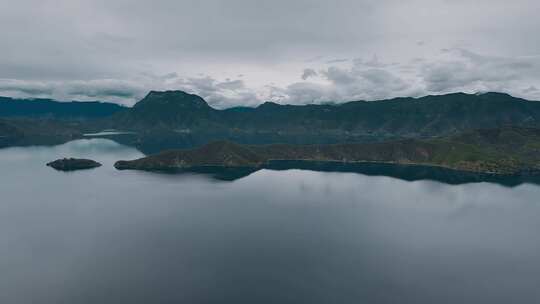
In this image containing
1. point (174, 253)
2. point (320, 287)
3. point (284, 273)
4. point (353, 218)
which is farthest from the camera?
point (353, 218)

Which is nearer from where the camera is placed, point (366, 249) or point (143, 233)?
point (366, 249)

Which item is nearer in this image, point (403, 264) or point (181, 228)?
point (403, 264)

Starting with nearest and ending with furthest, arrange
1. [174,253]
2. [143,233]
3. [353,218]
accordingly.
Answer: [174,253] → [143,233] → [353,218]

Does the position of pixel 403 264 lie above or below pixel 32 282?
above

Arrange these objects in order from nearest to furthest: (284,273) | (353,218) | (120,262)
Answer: (284,273), (120,262), (353,218)

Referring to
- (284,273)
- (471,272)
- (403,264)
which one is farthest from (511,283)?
(284,273)

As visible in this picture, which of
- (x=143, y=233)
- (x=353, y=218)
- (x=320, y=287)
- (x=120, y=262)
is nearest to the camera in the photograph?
(x=320, y=287)

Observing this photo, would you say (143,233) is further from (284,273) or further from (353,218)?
(353,218)

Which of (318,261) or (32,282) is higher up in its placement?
(318,261)

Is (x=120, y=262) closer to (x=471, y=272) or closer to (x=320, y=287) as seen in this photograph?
(x=320, y=287)

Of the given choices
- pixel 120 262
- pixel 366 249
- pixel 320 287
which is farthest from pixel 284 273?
pixel 120 262
